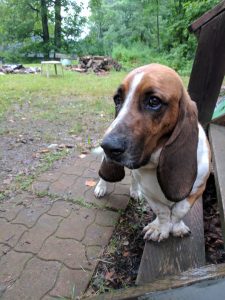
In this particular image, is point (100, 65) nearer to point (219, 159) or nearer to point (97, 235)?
point (219, 159)

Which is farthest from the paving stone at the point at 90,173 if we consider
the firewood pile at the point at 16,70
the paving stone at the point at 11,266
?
the firewood pile at the point at 16,70

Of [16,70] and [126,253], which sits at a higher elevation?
[126,253]

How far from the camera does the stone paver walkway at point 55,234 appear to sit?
7.88 feet

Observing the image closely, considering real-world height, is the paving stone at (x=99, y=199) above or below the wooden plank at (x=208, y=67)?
below

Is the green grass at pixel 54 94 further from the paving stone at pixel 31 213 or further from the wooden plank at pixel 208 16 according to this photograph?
the wooden plank at pixel 208 16

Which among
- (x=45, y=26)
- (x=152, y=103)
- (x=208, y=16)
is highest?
(x=208, y=16)

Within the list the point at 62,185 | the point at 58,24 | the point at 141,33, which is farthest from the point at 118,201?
the point at 58,24

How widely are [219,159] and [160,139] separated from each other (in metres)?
1.16

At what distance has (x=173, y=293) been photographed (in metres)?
1.29

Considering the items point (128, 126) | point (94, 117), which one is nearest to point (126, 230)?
point (128, 126)

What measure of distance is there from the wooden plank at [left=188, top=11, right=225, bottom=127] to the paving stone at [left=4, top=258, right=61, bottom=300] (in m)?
2.28

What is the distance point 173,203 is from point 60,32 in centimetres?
2962

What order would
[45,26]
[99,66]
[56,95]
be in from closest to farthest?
[56,95], [99,66], [45,26]

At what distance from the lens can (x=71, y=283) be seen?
240cm
